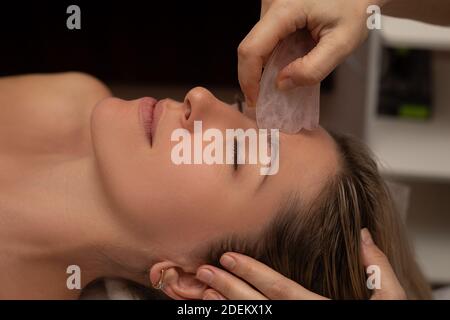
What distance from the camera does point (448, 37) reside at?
1.38 metres

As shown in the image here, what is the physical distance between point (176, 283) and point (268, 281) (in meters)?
0.17

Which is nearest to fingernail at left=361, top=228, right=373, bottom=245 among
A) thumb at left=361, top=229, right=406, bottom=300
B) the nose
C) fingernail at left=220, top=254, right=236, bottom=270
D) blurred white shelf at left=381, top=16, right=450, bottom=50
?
thumb at left=361, top=229, right=406, bottom=300

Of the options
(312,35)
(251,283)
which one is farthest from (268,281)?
(312,35)

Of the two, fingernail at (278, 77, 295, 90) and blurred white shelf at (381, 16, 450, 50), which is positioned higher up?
blurred white shelf at (381, 16, 450, 50)

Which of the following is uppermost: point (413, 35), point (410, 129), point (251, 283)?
point (413, 35)

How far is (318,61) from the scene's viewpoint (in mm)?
872

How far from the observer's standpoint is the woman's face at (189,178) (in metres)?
0.97

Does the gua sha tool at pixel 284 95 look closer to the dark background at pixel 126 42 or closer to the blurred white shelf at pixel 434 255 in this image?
the dark background at pixel 126 42

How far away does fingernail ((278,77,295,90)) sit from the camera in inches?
35.4

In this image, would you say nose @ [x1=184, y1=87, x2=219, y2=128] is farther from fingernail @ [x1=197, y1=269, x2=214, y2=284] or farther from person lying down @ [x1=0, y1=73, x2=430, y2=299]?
fingernail @ [x1=197, y1=269, x2=214, y2=284]

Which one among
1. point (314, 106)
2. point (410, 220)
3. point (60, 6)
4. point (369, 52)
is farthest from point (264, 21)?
point (410, 220)

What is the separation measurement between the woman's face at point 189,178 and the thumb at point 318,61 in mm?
121

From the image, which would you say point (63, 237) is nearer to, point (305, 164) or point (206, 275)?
point (206, 275)

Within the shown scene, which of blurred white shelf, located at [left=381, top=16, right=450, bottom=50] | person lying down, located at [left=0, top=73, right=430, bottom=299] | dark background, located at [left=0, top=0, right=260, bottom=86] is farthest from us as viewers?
dark background, located at [left=0, top=0, right=260, bottom=86]
